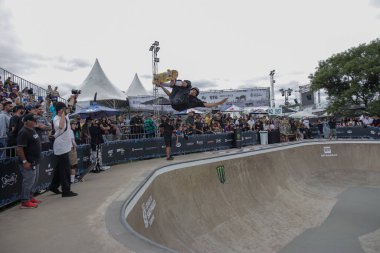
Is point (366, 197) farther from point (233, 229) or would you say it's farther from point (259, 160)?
point (233, 229)

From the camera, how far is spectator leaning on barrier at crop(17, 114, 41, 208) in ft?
17.0

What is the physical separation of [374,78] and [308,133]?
10920 millimetres

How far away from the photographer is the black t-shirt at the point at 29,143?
5.20 metres

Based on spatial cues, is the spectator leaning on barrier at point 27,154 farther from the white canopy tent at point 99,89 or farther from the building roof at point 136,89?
the building roof at point 136,89

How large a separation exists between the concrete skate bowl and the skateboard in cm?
735

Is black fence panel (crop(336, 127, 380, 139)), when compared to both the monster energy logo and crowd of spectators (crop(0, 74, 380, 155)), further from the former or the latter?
the monster energy logo

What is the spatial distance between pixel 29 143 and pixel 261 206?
278 inches

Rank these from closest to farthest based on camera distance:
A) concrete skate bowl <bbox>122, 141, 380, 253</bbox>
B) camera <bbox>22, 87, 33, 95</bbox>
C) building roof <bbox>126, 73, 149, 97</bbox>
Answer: concrete skate bowl <bbox>122, 141, 380, 253</bbox> < camera <bbox>22, 87, 33, 95</bbox> < building roof <bbox>126, 73, 149, 97</bbox>

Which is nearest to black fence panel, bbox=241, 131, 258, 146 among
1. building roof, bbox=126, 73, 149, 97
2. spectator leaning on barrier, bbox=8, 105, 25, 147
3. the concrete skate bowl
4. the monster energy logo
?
the concrete skate bowl

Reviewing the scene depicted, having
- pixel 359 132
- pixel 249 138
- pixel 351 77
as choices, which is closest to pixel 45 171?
pixel 249 138

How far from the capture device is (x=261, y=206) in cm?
948

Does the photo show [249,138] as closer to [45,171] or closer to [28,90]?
[28,90]

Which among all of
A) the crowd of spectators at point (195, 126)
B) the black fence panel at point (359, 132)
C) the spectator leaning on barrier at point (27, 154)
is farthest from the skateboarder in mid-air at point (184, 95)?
the spectator leaning on barrier at point (27, 154)

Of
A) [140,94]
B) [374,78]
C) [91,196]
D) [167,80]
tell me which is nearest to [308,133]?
[374,78]
